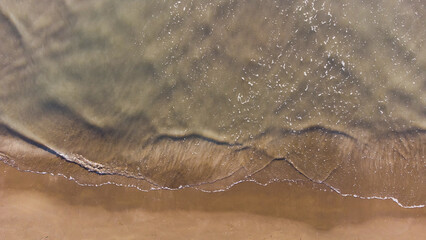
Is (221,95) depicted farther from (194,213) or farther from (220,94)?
(194,213)

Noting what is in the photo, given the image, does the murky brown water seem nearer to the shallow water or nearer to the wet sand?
the shallow water

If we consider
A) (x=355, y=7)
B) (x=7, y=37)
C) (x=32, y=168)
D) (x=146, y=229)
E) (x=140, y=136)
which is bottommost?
(x=146, y=229)

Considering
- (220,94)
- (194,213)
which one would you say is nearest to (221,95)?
(220,94)

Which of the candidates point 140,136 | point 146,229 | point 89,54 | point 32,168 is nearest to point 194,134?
point 140,136

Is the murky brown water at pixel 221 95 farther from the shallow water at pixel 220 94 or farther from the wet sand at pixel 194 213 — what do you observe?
the wet sand at pixel 194 213

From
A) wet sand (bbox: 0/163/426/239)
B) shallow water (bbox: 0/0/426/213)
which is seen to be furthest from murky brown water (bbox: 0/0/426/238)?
wet sand (bbox: 0/163/426/239)

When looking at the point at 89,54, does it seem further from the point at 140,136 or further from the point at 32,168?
the point at 32,168

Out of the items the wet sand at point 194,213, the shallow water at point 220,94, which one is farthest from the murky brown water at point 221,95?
the wet sand at point 194,213
